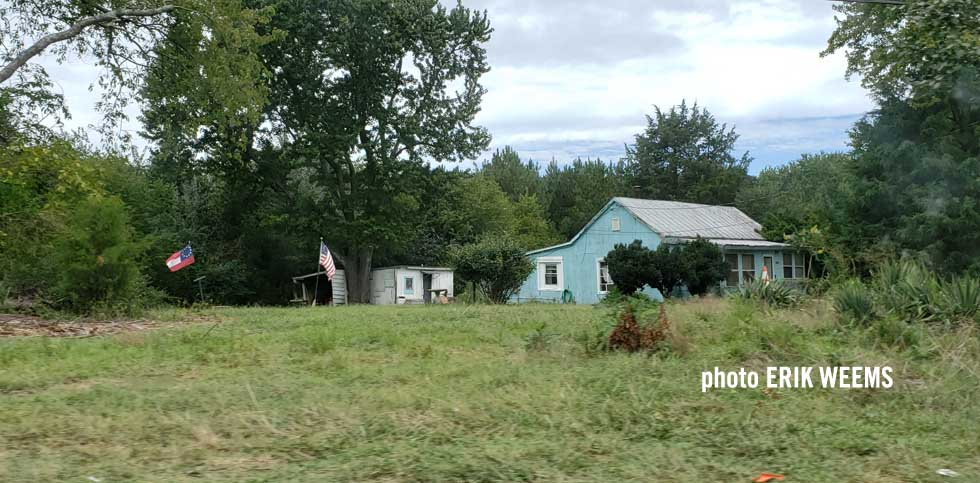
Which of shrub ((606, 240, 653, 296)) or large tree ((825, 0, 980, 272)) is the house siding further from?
large tree ((825, 0, 980, 272))

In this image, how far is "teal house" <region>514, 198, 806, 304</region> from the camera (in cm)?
3341

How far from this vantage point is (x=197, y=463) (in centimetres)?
528

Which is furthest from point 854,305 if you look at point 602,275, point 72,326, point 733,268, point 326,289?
point 326,289

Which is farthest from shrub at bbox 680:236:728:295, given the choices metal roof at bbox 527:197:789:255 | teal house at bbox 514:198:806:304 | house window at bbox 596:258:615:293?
house window at bbox 596:258:615:293

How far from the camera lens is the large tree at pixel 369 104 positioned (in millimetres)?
33125

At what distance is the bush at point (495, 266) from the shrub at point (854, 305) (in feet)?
62.7

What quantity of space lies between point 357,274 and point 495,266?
1054 cm

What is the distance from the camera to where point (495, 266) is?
2961cm

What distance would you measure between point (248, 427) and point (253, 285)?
37691 mm

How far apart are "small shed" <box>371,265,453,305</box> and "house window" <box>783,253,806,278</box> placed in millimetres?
15690

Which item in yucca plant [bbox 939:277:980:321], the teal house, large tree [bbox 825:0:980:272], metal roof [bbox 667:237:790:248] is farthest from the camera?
the teal house

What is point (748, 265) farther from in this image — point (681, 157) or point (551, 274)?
point (681, 157)

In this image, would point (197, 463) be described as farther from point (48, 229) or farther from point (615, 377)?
point (48, 229)

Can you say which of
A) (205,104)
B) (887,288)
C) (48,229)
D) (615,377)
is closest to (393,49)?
(205,104)
